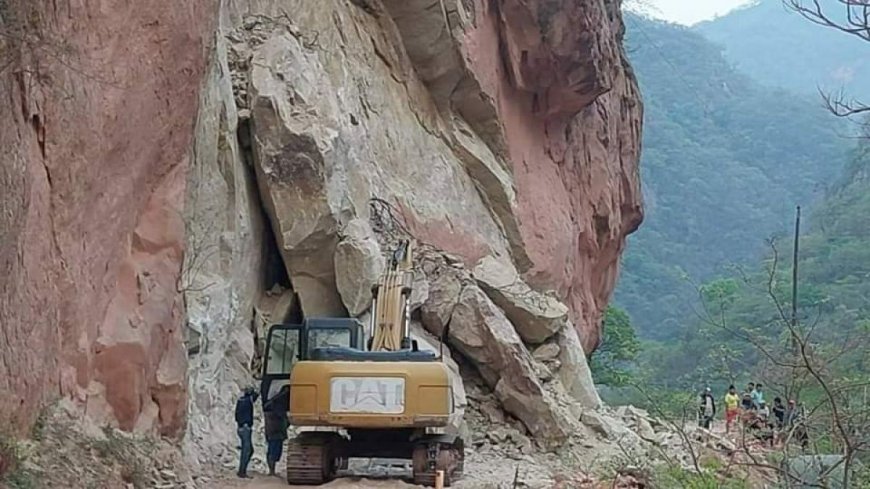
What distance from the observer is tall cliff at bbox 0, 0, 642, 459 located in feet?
35.0

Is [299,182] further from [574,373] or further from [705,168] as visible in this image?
[705,168]

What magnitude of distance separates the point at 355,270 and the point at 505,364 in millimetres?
3066

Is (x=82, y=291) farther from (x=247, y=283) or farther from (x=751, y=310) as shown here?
(x=751, y=310)

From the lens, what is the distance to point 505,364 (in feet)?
63.4

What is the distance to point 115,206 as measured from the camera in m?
11.9

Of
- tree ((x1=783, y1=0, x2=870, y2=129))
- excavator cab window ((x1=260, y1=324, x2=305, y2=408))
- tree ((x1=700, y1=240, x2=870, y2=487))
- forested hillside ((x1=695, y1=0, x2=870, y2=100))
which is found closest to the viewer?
tree ((x1=783, y1=0, x2=870, y2=129))

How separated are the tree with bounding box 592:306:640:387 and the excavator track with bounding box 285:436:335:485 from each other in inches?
1276

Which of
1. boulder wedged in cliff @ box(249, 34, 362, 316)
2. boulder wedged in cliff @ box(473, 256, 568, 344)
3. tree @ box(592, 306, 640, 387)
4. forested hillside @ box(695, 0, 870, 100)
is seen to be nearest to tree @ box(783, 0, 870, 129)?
boulder wedged in cliff @ box(249, 34, 362, 316)

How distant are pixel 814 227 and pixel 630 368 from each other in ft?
47.7

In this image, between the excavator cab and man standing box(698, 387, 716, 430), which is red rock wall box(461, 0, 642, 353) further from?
the excavator cab

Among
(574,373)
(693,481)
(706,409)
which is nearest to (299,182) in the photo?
(574,373)

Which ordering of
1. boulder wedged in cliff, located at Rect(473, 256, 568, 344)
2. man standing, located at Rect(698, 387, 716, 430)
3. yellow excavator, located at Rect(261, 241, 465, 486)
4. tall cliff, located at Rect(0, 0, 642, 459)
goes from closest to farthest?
1. tall cliff, located at Rect(0, 0, 642, 459)
2. yellow excavator, located at Rect(261, 241, 465, 486)
3. man standing, located at Rect(698, 387, 716, 430)
4. boulder wedged in cliff, located at Rect(473, 256, 568, 344)

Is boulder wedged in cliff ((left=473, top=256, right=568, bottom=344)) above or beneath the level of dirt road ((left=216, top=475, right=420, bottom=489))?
above

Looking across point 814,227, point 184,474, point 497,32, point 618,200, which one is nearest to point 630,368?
point 814,227
